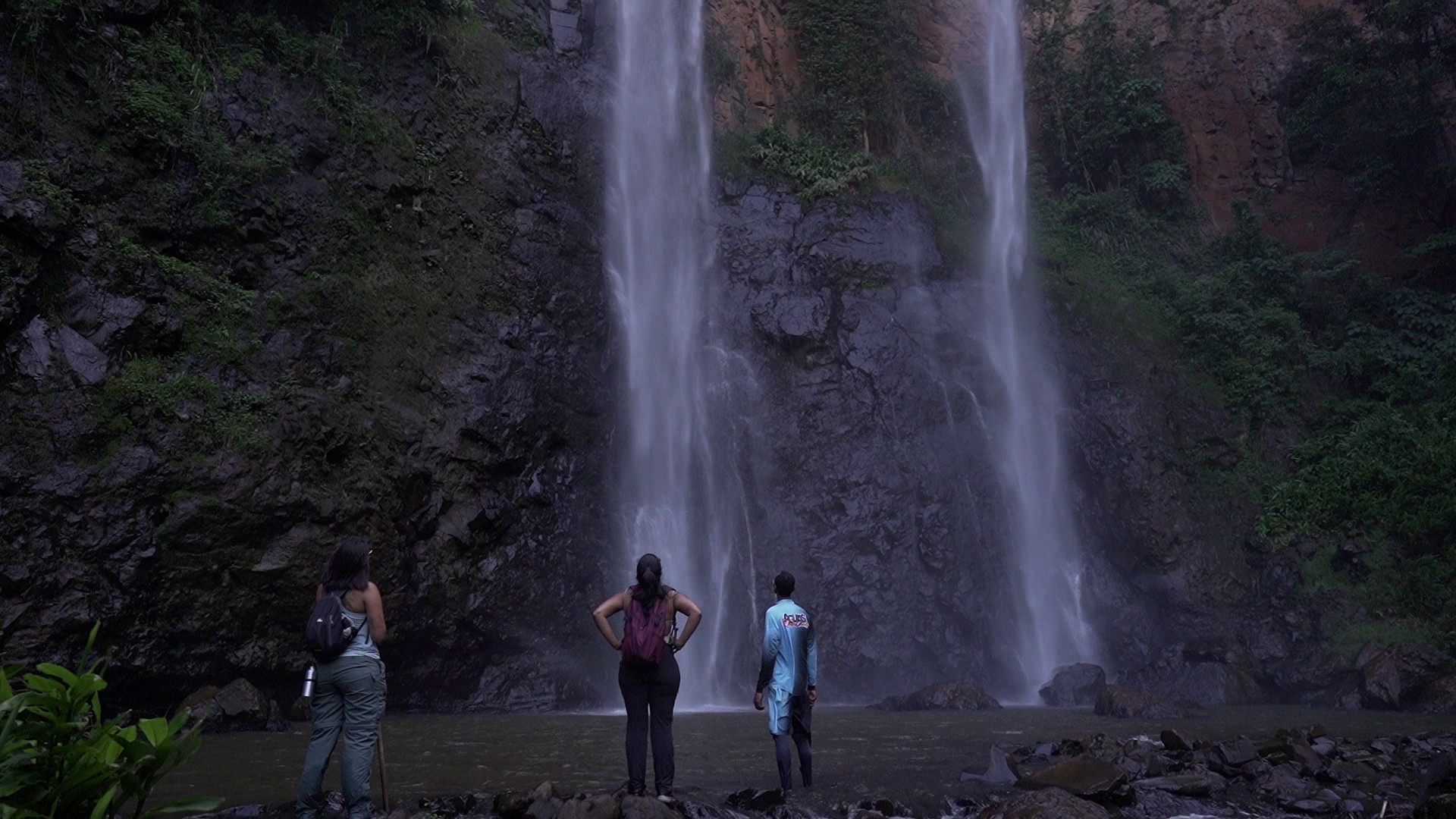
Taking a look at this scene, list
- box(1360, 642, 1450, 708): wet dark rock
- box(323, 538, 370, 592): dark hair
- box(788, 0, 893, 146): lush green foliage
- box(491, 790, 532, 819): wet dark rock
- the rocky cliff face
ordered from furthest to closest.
Result: 1. box(788, 0, 893, 146): lush green foliage
2. box(1360, 642, 1450, 708): wet dark rock
3. the rocky cliff face
4. box(491, 790, 532, 819): wet dark rock
5. box(323, 538, 370, 592): dark hair

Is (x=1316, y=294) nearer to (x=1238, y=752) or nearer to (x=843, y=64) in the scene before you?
(x=843, y=64)

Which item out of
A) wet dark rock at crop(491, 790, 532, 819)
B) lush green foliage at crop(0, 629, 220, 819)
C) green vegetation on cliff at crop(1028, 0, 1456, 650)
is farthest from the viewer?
green vegetation on cliff at crop(1028, 0, 1456, 650)

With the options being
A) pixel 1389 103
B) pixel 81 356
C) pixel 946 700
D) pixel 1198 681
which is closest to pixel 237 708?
pixel 81 356

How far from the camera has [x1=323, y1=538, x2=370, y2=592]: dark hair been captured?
508cm

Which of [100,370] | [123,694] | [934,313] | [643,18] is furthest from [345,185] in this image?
[934,313]

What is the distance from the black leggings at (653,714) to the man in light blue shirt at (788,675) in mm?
920

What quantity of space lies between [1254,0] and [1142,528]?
17.8 metres

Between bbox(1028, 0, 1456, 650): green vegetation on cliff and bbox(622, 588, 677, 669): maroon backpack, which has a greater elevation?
bbox(1028, 0, 1456, 650): green vegetation on cliff

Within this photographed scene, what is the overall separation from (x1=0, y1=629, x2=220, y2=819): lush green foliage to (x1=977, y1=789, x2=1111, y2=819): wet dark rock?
170 inches

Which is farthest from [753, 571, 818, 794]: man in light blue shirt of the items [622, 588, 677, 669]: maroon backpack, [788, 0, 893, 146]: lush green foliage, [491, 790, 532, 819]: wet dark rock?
[788, 0, 893, 146]: lush green foliage

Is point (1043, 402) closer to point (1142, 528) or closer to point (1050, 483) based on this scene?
point (1050, 483)

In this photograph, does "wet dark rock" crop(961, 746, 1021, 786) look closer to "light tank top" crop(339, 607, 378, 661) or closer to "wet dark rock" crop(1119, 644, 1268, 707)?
"light tank top" crop(339, 607, 378, 661)

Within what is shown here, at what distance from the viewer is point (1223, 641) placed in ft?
53.7

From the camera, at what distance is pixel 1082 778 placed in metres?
6.32
